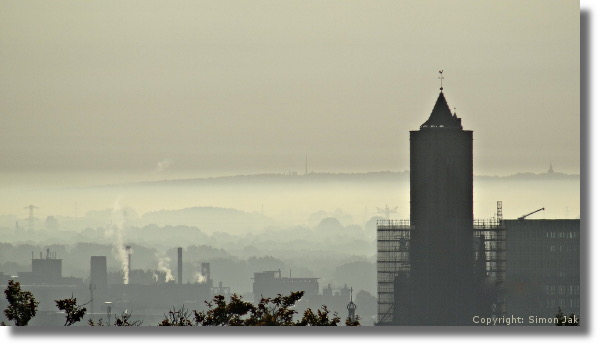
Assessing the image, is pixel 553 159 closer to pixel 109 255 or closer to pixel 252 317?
pixel 252 317

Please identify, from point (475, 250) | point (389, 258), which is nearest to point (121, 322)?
point (389, 258)

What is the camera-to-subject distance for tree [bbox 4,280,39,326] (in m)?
8.97

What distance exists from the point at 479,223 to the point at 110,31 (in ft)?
11.3

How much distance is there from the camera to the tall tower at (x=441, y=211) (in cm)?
992

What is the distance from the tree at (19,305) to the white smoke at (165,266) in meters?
1.08

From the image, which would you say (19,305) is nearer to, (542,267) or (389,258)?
(389,258)

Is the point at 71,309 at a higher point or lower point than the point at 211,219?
lower

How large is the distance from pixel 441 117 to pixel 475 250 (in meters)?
1.38

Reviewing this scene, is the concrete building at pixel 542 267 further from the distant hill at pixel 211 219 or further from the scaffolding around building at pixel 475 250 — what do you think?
the distant hill at pixel 211 219

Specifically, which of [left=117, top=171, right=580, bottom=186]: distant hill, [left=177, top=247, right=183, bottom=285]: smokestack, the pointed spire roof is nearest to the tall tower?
the pointed spire roof

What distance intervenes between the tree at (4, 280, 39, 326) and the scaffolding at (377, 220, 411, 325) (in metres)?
2.65

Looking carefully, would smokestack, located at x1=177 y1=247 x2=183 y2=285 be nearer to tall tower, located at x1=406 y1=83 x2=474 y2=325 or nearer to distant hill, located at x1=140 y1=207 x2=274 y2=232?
distant hill, located at x1=140 y1=207 x2=274 y2=232

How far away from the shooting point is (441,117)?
Result: 31.8 feet

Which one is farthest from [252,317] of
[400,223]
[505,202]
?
[505,202]
